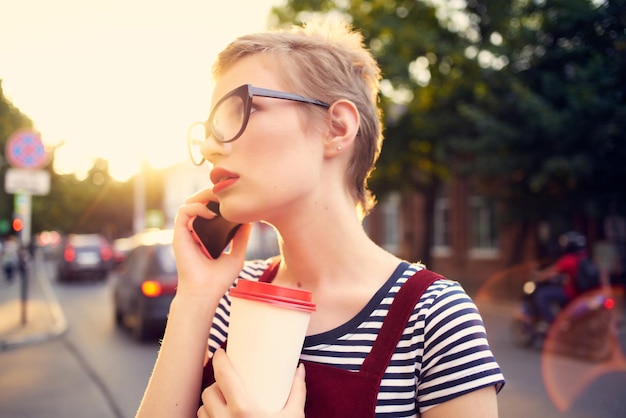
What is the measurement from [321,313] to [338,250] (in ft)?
0.54

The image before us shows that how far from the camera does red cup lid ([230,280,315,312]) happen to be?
1.17 metres

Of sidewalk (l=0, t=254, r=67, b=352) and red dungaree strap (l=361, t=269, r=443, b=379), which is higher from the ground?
red dungaree strap (l=361, t=269, r=443, b=379)

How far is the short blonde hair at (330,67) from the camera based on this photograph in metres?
1.45

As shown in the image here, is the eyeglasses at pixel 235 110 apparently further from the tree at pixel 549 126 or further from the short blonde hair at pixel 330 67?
the tree at pixel 549 126

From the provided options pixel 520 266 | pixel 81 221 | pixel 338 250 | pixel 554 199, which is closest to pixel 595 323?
pixel 554 199

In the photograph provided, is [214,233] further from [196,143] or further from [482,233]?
[482,233]

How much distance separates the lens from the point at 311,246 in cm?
150

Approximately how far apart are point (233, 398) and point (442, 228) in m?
25.3

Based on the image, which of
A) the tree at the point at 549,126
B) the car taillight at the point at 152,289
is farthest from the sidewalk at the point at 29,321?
the tree at the point at 549,126

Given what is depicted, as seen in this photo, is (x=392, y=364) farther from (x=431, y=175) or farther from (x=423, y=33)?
(x=431, y=175)

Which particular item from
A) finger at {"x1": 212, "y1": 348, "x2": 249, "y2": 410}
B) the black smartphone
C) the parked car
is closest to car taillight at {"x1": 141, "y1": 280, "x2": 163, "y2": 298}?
the black smartphone

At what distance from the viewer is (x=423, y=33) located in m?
17.8

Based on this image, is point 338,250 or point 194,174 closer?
point 338,250

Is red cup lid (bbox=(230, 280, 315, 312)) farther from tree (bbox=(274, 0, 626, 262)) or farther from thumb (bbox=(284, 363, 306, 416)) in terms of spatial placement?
tree (bbox=(274, 0, 626, 262))
